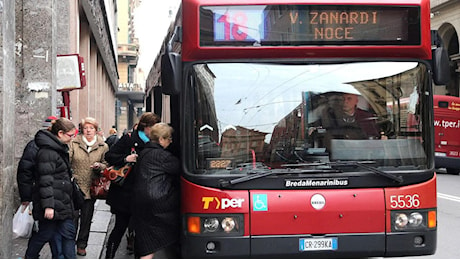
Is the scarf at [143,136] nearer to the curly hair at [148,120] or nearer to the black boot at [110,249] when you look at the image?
the curly hair at [148,120]

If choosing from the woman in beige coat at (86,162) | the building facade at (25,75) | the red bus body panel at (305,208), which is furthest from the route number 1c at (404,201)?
the building facade at (25,75)

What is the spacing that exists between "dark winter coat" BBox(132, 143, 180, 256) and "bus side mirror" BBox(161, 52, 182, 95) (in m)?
0.56

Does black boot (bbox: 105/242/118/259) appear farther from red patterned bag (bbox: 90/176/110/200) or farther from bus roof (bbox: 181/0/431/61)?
bus roof (bbox: 181/0/431/61)

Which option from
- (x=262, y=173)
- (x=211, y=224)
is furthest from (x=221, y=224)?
(x=262, y=173)

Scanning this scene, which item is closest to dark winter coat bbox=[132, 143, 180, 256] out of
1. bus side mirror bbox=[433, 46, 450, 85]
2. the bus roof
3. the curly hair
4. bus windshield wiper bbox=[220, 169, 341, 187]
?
bus windshield wiper bbox=[220, 169, 341, 187]

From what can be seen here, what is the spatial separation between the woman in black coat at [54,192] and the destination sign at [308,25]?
5.49 feet

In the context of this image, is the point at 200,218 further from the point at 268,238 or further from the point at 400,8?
the point at 400,8

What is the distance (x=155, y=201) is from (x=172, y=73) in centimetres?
112

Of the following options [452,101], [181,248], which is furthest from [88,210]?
[452,101]

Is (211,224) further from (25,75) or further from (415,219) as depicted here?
(25,75)

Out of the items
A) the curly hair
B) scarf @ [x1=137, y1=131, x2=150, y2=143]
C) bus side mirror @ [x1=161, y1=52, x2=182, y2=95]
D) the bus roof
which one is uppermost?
the bus roof

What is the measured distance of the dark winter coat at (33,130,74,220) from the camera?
529 centimetres

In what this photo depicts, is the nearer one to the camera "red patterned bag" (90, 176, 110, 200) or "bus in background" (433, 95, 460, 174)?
"red patterned bag" (90, 176, 110, 200)

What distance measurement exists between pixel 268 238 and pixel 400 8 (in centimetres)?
233
